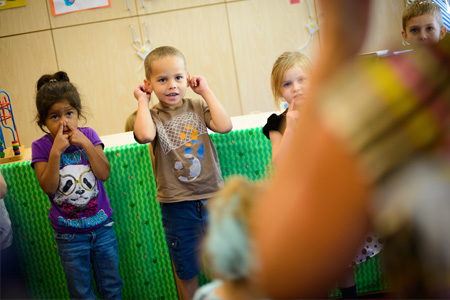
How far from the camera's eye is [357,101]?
0.29 meters

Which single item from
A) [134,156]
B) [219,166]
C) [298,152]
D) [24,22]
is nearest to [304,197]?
[298,152]

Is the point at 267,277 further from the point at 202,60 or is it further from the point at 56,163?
the point at 202,60

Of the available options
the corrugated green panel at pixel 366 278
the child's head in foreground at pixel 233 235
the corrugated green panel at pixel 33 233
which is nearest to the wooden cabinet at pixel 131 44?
the corrugated green panel at pixel 33 233

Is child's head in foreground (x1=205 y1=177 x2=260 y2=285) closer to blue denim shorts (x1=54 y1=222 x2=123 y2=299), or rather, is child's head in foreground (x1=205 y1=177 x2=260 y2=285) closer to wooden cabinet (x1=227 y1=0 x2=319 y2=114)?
blue denim shorts (x1=54 y1=222 x2=123 y2=299)

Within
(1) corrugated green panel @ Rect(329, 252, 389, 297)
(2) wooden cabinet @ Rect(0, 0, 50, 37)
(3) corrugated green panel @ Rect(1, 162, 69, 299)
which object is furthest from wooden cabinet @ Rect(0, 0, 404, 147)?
(1) corrugated green panel @ Rect(329, 252, 389, 297)

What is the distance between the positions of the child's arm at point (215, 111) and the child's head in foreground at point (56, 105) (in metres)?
0.45

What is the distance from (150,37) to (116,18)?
1.05 ft

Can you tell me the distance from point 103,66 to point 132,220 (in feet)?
7.76

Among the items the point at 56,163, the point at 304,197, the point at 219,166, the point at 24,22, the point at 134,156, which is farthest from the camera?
the point at 24,22

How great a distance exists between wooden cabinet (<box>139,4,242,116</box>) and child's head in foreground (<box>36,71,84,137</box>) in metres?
2.24

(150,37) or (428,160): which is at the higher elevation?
(150,37)

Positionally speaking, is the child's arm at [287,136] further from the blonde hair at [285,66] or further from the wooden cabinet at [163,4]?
the wooden cabinet at [163,4]

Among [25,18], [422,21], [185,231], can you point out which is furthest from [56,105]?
[25,18]

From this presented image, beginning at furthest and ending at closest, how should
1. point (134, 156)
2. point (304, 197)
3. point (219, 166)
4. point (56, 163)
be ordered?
point (134, 156), point (219, 166), point (56, 163), point (304, 197)
